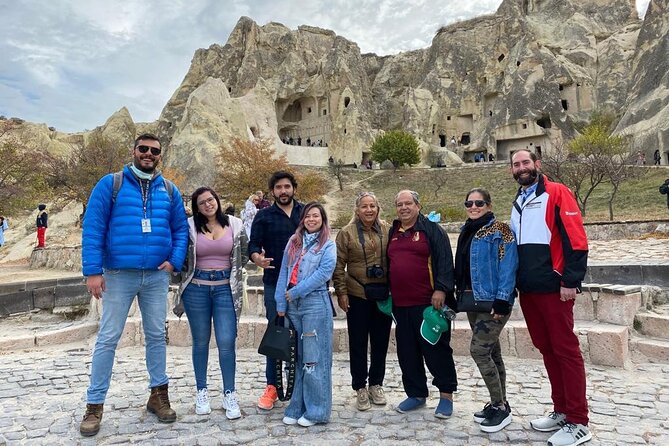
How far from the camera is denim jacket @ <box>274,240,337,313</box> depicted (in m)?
3.59

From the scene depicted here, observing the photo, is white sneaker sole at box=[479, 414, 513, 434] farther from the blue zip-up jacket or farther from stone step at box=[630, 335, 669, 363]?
the blue zip-up jacket

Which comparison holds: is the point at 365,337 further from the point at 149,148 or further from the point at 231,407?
the point at 149,148

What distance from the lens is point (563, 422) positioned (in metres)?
3.35

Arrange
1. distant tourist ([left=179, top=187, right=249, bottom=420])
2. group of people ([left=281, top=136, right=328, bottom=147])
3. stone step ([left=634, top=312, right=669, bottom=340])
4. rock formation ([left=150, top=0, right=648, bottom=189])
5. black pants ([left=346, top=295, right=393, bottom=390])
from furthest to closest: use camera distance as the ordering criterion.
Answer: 1. group of people ([left=281, top=136, right=328, bottom=147])
2. rock formation ([left=150, top=0, right=648, bottom=189])
3. stone step ([left=634, top=312, right=669, bottom=340])
4. black pants ([left=346, top=295, right=393, bottom=390])
5. distant tourist ([left=179, top=187, right=249, bottom=420])

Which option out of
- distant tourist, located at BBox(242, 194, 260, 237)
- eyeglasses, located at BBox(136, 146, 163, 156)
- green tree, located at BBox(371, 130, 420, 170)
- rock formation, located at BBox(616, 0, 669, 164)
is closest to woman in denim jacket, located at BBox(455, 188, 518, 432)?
eyeglasses, located at BBox(136, 146, 163, 156)

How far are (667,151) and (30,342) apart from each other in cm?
3528

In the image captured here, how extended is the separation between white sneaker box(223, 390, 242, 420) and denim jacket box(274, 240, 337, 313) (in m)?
0.82

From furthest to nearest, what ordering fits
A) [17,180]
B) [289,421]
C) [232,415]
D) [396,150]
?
[396,150]
[17,180]
[232,415]
[289,421]

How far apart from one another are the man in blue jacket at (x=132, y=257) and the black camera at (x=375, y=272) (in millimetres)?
1553

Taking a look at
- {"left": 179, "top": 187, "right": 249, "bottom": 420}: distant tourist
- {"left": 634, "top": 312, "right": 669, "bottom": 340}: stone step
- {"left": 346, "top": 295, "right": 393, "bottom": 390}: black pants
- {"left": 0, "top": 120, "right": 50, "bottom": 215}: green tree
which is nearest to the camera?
{"left": 179, "top": 187, "right": 249, "bottom": 420}: distant tourist

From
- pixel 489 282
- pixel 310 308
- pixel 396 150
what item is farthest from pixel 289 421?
pixel 396 150

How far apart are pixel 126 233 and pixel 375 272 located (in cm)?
202

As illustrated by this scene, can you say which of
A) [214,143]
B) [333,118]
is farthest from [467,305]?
[333,118]

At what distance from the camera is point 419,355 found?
390cm
